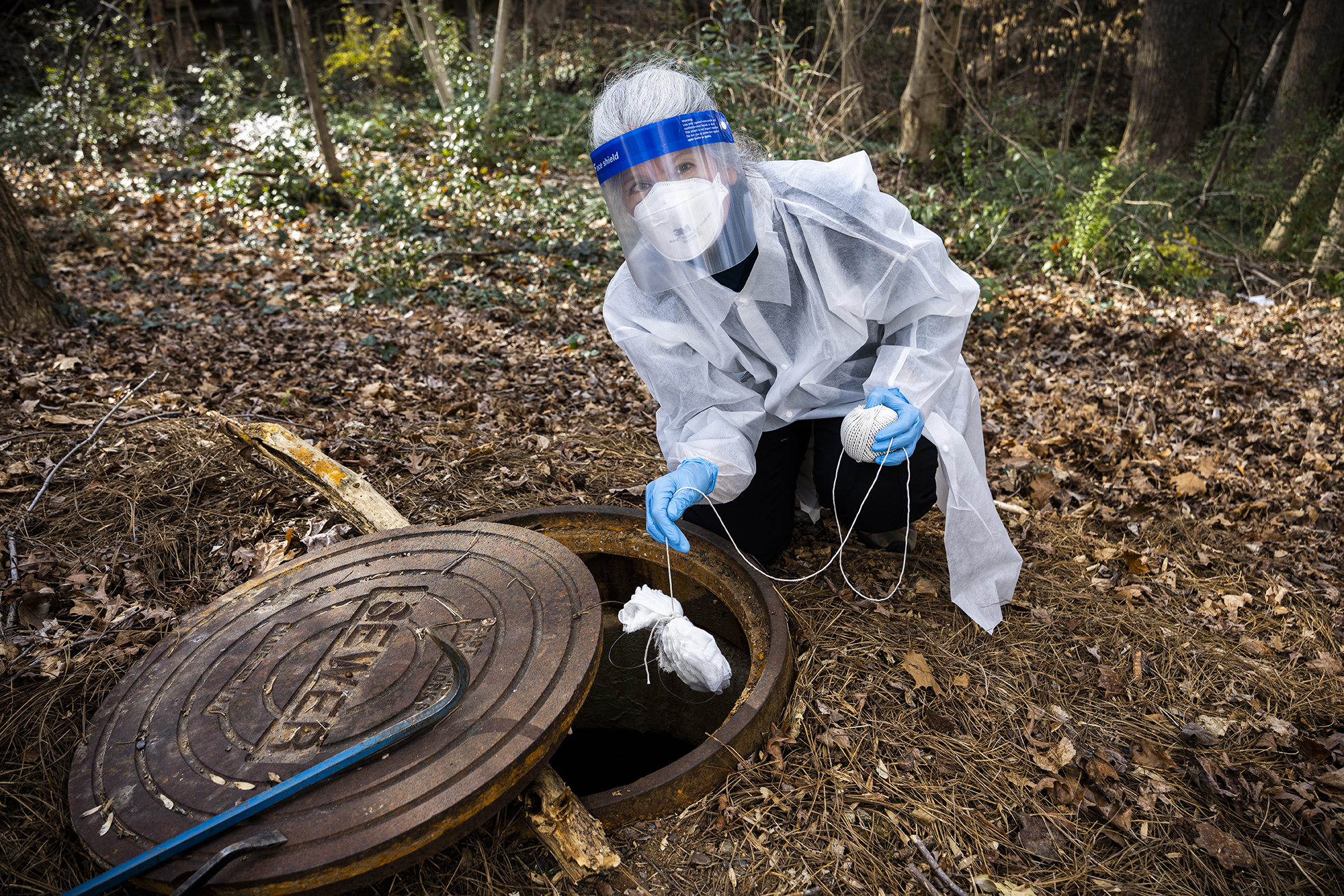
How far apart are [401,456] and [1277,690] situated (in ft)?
9.65

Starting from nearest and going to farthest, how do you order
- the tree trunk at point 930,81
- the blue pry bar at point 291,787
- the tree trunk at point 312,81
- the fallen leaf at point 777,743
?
the blue pry bar at point 291,787, the fallen leaf at point 777,743, the tree trunk at point 312,81, the tree trunk at point 930,81

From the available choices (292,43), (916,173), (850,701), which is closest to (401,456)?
(850,701)

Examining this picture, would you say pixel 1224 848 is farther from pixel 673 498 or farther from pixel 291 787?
pixel 291 787

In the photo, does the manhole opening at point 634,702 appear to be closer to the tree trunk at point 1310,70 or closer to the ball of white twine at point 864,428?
the ball of white twine at point 864,428

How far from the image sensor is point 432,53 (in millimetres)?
7855

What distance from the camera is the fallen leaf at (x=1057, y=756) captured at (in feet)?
5.76

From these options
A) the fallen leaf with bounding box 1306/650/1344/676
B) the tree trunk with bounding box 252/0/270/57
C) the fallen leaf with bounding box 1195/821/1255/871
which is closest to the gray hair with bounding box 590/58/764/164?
the fallen leaf with bounding box 1195/821/1255/871

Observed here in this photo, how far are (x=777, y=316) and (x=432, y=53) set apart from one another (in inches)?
297

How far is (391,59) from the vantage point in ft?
30.8

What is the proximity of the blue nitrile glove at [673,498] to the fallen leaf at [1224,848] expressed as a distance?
133cm

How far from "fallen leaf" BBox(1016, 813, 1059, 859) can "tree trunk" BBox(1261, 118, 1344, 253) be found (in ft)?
19.9

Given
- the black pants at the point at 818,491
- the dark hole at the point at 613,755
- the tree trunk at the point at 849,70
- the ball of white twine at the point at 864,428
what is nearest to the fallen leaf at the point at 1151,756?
the black pants at the point at 818,491

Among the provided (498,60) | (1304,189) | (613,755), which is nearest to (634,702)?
(613,755)

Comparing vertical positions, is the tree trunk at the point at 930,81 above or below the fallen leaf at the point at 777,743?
above
